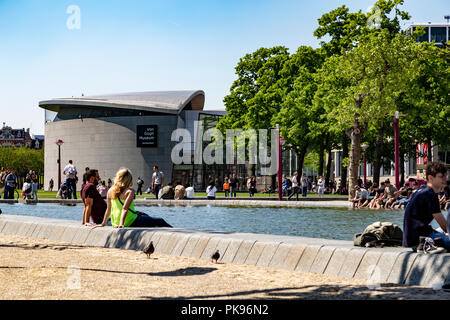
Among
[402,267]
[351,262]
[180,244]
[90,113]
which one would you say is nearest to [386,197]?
[180,244]

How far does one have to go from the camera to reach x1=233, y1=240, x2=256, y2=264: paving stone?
27.3ft

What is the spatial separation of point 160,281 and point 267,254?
1768mm

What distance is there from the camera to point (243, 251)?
8.38 meters

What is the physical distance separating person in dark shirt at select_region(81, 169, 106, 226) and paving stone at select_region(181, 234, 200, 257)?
3336mm

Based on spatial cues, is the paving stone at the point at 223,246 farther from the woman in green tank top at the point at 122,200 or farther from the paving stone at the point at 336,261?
the woman in green tank top at the point at 122,200

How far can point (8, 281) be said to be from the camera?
22.1 feet

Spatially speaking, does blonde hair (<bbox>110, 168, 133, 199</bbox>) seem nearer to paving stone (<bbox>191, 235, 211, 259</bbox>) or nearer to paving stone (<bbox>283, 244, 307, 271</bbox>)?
paving stone (<bbox>191, 235, 211, 259</bbox>)

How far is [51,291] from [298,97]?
36934 mm

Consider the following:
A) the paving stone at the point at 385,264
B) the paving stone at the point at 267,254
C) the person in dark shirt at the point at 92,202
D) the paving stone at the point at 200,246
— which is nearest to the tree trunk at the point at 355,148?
the person in dark shirt at the point at 92,202

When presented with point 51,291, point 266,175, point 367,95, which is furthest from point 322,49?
point 51,291

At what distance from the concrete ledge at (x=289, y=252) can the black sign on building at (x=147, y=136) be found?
55666mm

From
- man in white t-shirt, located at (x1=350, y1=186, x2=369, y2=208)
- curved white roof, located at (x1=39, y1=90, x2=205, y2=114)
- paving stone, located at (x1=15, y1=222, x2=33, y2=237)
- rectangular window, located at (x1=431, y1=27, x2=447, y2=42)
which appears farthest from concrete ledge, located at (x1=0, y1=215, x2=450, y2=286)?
rectangular window, located at (x1=431, y1=27, x2=447, y2=42)

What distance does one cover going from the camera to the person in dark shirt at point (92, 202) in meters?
11.9

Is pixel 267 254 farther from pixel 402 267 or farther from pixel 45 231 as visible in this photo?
pixel 45 231
